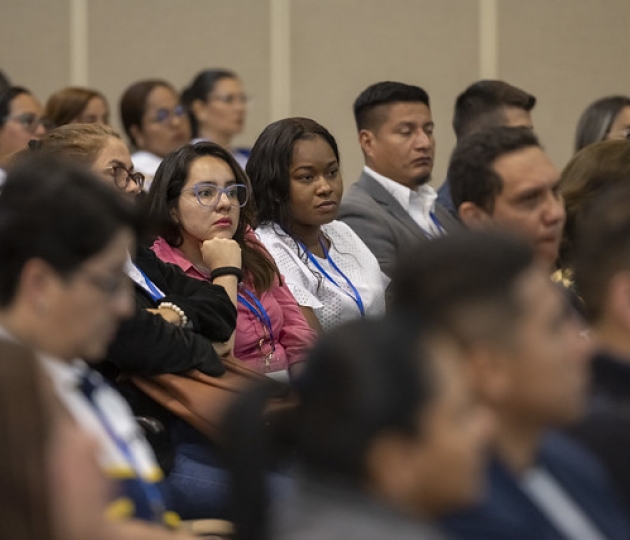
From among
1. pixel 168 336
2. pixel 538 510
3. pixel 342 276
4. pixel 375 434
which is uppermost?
pixel 375 434

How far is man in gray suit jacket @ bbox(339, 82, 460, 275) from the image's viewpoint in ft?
14.8

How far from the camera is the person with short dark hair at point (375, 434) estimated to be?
145cm

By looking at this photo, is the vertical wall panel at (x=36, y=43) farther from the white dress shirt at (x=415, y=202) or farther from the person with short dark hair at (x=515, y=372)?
the person with short dark hair at (x=515, y=372)

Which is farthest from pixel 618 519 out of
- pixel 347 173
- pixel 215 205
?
pixel 347 173

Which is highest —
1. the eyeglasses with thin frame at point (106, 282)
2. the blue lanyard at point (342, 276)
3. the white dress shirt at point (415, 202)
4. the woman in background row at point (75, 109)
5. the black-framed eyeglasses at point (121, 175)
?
the eyeglasses with thin frame at point (106, 282)

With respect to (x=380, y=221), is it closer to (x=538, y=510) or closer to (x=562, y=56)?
(x=538, y=510)

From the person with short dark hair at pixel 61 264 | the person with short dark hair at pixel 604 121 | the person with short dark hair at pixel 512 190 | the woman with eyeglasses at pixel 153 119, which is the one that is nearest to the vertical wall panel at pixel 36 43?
the woman with eyeglasses at pixel 153 119

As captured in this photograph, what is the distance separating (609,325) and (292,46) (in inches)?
211

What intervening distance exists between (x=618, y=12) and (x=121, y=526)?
21.1ft

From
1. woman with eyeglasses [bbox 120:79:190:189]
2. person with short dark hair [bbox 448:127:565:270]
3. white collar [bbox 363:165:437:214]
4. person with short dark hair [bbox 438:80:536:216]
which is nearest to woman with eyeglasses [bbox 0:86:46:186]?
woman with eyeglasses [bbox 120:79:190:189]

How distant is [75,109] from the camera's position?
5992 millimetres

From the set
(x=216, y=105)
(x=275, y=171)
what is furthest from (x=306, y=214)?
(x=216, y=105)

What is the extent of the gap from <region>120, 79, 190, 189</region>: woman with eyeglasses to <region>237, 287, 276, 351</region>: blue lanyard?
2.61 metres

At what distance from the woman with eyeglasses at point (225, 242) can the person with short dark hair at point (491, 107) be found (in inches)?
76.5
